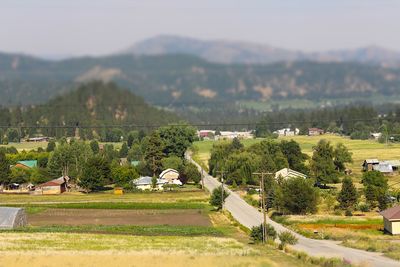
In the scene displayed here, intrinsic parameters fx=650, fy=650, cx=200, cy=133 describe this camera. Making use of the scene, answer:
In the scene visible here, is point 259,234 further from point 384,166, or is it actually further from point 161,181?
point 384,166

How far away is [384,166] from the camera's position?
308 feet

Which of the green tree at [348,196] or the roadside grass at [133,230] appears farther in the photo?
the green tree at [348,196]

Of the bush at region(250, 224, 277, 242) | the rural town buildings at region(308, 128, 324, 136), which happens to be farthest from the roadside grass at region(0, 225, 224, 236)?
the rural town buildings at region(308, 128, 324, 136)

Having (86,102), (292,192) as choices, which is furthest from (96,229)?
(86,102)

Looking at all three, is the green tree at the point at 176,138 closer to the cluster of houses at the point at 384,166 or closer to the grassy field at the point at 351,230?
the cluster of houses at the point at 384,166

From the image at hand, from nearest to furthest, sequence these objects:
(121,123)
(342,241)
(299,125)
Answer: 1. (342,241)
2. (121,123)
3. (299,125)

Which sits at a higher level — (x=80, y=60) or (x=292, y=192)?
(x=80, y=60)

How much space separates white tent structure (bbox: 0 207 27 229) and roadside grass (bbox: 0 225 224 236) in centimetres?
92

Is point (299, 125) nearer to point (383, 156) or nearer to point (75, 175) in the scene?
point (383, 156)

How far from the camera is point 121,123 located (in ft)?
575

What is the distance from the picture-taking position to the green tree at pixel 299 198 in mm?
62156

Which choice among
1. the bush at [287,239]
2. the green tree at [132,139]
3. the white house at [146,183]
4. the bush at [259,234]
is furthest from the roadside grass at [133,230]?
the green tree at [132,139]

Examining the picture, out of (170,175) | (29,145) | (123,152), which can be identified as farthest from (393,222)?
(29,145)

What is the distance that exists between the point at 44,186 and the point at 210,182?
2386 cm
